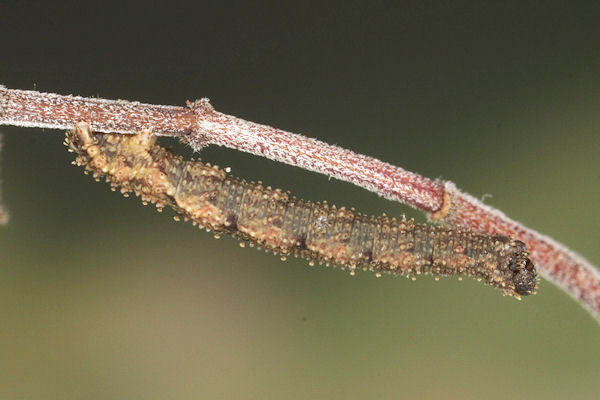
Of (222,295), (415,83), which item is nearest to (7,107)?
(222,295)

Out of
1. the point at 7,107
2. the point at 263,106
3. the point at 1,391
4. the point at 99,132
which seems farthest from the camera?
the point at 263,106

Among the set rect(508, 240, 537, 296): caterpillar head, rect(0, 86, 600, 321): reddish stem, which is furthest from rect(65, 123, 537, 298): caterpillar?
rect(0, 86, 600, 321): reddish stem

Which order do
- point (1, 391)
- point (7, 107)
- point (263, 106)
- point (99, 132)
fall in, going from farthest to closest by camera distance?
1. point (263, 106)
2. point (1, 391)
3. point (99, 132)
4. point (7, 107)

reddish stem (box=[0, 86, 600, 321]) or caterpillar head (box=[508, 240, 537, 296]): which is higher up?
reddish stem (box=[0, 86, 600, 321])

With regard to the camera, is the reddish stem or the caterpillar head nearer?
the reddish stem

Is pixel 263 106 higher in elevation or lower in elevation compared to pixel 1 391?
higher

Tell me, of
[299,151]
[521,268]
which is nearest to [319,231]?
[299,151]

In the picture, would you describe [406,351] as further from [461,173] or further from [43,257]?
[43,257]

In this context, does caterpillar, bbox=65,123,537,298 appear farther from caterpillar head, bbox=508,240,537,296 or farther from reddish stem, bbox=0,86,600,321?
reddish stem, bbox=0,86,600,321
